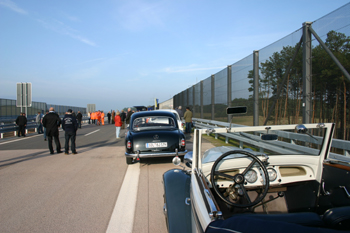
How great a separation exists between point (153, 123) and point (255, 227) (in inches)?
294

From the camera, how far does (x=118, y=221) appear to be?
3.84 meters

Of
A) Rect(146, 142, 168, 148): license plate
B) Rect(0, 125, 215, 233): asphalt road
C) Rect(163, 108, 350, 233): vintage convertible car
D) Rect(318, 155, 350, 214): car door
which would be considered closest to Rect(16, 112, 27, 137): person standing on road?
Rect(0, 125, 215, 233): asphalt road

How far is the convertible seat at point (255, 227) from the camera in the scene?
4.87 ft

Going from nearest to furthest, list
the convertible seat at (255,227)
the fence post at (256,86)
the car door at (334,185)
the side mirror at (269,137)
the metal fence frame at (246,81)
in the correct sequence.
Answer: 1. the convertible seat at (255,227)
2. the car door at (334,185)
3. the side mirror at (269,137)
4. the metal fence frame at (246,81)
5. the fence post at (256,86)

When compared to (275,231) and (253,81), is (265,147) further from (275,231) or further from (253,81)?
(253,81)

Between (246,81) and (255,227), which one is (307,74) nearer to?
(246,81)

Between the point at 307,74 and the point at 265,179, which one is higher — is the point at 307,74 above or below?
above

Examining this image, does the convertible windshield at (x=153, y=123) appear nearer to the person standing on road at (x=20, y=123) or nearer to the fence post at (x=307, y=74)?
the fence post at (x=307, y=74)

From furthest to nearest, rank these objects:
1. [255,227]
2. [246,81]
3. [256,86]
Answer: [246,81]
[256,86]
[255,227]

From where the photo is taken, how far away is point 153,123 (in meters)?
8.92

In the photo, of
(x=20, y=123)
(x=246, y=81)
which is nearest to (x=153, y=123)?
(x=246, y=81)

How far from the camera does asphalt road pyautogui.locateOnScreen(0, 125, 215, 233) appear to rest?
12.3 feet

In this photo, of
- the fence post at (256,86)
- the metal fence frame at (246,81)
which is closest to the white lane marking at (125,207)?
the metal fence frame at (246,81)

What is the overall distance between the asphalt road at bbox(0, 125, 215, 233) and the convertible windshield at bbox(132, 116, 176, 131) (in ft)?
3.50
